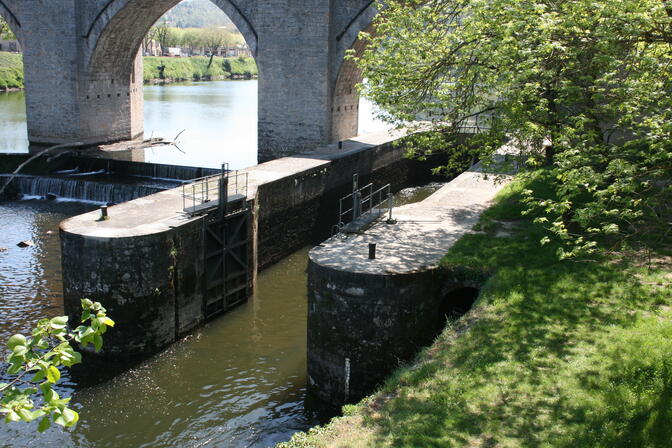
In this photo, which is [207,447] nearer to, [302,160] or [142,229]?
[142,229]

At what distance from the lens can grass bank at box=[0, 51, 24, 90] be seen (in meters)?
53.8

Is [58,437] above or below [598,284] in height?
below

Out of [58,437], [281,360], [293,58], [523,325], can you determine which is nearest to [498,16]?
[523,325]

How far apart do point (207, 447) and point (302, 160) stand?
12774 mm

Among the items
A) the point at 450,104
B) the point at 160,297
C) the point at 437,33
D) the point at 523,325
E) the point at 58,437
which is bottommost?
the point at 58,437

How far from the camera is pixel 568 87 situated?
9414mm

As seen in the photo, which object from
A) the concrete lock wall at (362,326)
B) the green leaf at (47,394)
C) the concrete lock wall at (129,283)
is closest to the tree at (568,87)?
the concrete lock wall at (362,326)

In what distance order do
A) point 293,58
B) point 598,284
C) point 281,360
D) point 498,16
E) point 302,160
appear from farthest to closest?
point 293,58
point 302,160
point 281,360
point 498,16
point 598,284

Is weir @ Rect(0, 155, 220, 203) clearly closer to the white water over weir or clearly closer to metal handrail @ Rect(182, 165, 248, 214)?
the white water over weir

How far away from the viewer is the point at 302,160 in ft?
71.2

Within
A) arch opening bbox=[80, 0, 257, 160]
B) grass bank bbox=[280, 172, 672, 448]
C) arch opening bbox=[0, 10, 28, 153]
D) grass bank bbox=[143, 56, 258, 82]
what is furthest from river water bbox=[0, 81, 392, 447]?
grass bank bbox=[143, 56, 258, 82]

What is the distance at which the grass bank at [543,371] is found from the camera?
7398 mm

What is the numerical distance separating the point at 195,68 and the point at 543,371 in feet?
224

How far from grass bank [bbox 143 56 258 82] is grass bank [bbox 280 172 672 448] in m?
57.8
